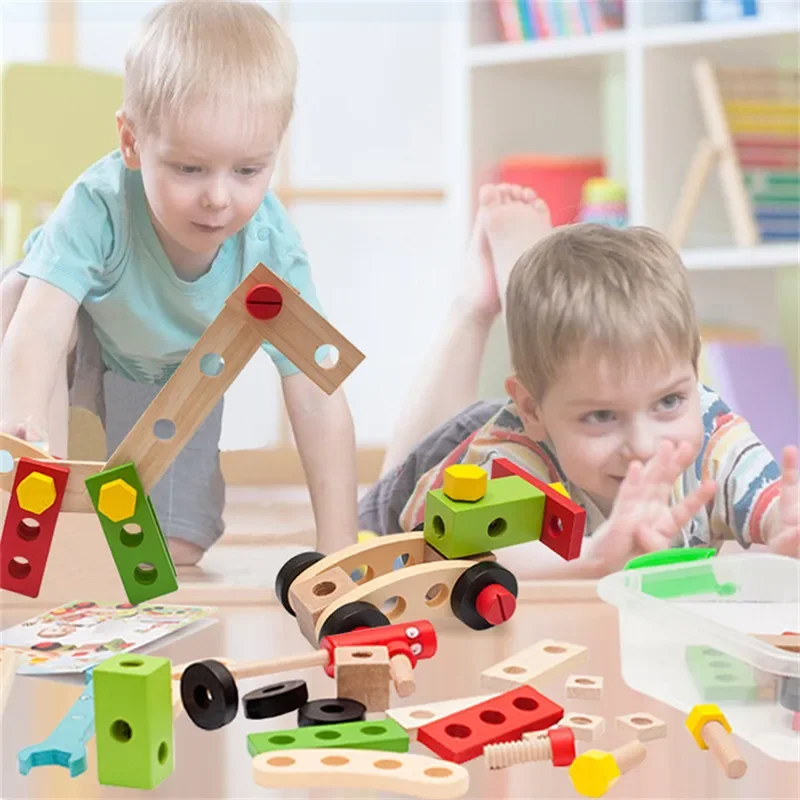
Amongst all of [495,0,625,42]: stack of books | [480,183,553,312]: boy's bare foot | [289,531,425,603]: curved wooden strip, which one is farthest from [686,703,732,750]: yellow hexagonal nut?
[495,0,625,42]: stack of books

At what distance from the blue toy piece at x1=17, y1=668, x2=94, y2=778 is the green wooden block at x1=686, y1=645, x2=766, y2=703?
12.4 inches

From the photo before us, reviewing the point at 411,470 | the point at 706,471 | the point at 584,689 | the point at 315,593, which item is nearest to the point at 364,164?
the point at 411,470

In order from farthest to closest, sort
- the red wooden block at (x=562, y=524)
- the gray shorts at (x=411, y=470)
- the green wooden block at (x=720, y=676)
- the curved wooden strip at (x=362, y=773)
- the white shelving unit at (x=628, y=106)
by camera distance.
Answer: the white shelving unit at (x=628, y=106) < the gray shorts at (x=411, y=470) < the red wooden block at (x=562, y=524) < the green wooden block at (x=720, y=676) < the curved wooden strip at (x=362, y=773)

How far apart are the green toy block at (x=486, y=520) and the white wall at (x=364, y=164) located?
22 centimetres

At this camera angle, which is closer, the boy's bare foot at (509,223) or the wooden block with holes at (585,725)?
the wooden block with holes at (585,725)

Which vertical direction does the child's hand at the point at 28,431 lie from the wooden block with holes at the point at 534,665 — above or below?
above

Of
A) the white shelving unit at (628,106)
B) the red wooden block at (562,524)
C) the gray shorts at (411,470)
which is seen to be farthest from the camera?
the white shelving unit at (628,106)

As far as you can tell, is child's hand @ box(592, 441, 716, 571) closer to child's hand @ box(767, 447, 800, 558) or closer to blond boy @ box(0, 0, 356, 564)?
child's hand @ box(767, 447, 800, 558)

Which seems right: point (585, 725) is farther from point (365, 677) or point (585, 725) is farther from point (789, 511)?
point (789, 511)

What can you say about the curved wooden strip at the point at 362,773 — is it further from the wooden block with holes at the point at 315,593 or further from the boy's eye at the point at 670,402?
the boy's eye at the point at 670,402

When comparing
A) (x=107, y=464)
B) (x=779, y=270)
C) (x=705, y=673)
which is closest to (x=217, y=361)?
(x=107, y=464)

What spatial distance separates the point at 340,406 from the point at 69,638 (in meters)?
0.29

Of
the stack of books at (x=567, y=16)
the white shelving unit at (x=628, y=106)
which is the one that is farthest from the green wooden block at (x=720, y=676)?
the stack of books at (x=567, y=16)

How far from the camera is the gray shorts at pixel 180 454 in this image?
86 centimetres
